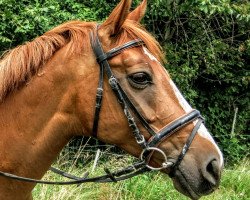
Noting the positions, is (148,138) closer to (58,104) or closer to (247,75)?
(58,104)

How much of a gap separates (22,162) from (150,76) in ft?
3.23

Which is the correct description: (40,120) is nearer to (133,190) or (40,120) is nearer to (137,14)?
(137,14)

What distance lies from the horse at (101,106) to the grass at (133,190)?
236 centimetres

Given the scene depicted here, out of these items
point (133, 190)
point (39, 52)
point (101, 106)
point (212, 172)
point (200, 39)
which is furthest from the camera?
point (200, 39)

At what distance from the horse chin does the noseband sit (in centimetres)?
4

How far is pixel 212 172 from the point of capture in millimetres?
2531

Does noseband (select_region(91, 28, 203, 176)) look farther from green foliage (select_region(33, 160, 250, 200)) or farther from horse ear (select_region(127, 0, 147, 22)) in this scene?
green foliage (select_region(33, 160, 250, 200))

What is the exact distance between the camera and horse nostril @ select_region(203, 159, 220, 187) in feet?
8.21

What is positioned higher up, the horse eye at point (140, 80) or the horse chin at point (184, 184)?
the horse eye at point (140, 80)

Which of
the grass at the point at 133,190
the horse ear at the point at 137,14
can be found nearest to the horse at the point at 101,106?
the horse ear at the point at 137,14

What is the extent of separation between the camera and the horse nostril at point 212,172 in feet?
8.21

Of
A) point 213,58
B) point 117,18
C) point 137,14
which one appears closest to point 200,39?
point 213,58

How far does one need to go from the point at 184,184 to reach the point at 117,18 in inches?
42.8

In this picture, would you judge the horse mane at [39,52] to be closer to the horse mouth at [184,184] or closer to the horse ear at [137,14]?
the horse ear at [137,14]
